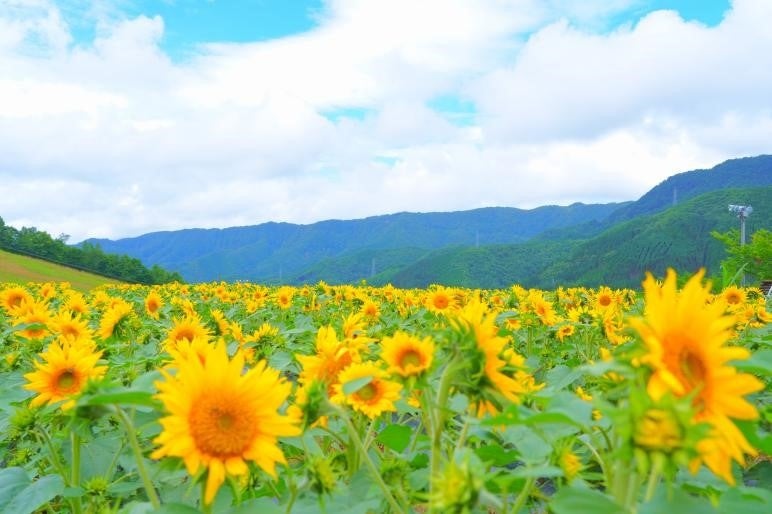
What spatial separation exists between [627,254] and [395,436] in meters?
137

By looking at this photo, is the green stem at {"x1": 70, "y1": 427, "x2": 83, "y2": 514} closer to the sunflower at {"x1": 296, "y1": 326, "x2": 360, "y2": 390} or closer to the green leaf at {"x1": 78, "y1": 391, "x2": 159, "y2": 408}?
the sunflower at {"x1": 296, "y1": 326, "x2": 360, "y2": 390}

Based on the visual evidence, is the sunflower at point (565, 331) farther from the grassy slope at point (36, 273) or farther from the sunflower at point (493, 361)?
the grassy slope at point (36, 273)

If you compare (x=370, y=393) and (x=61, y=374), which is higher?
(x=61, y=374)

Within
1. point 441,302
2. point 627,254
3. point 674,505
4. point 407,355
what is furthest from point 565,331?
point 627,254

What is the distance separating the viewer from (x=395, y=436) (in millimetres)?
2494

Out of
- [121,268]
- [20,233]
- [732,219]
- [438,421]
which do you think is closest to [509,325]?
[438,421]

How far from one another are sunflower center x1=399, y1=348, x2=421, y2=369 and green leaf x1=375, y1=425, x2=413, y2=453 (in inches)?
14.9

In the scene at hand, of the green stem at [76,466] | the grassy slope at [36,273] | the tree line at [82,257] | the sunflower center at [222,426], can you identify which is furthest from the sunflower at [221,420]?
the tree line at [82,257]

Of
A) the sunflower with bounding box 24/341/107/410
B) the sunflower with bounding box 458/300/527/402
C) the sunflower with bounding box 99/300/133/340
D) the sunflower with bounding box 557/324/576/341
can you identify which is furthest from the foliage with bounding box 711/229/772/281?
the sunflower with bounding box 24/341/107/410

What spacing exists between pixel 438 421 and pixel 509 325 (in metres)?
4.47

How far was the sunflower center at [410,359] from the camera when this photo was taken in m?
2.16

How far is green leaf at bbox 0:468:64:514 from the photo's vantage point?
2.34 m

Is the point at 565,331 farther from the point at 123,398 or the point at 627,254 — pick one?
the point at 627,254

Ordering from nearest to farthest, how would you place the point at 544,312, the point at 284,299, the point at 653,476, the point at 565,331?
the point at 653,476 → the point at 565,331 → the point at 544,312 → the point at 284,299
